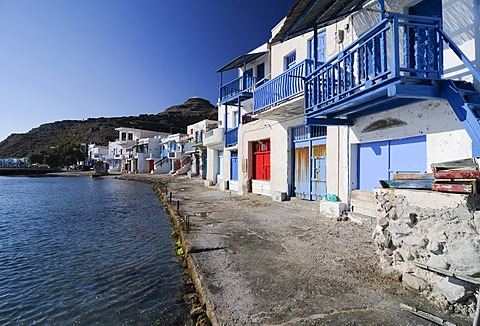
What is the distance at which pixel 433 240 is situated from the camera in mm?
3250

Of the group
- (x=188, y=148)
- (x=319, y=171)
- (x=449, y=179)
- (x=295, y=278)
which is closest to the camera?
(x=449, y=179)

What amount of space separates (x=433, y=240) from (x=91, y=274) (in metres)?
6.72

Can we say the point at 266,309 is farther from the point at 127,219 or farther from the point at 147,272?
the point at 127,219

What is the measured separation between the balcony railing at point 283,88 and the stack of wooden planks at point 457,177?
19.5ft

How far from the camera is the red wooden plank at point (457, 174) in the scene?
2934 mm

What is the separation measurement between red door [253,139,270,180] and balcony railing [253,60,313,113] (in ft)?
10.7

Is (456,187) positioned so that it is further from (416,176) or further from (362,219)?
(362,219)

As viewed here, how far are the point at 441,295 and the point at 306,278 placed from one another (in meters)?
1.71

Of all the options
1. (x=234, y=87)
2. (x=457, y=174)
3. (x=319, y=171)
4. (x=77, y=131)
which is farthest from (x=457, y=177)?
(x=77, y=131)

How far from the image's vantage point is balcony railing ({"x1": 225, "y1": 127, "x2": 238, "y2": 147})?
18766mm

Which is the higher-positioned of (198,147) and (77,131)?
(77,131)

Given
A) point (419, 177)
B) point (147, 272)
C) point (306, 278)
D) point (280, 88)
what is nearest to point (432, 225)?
point (419, 177)

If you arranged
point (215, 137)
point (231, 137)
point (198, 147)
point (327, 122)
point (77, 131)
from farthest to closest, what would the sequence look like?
point (77, 131) < point (198, 147) < point (215, 137) < point (231, 137) < point (327, 122)

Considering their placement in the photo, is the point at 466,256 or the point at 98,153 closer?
the point at 466,256
